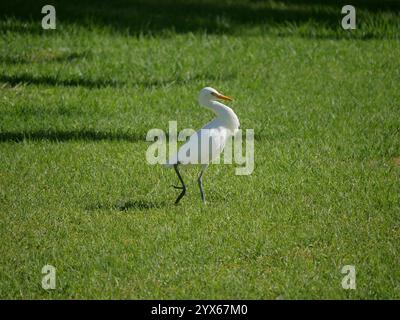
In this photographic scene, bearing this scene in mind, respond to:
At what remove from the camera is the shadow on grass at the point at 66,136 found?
31.0 ft

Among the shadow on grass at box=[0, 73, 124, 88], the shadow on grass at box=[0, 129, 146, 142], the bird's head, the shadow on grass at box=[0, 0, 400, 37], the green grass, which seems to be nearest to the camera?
the green grass

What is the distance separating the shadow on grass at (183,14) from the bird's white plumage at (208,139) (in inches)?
256

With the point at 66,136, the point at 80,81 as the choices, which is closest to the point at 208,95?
the point at 66,136

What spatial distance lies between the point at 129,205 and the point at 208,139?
0.96m

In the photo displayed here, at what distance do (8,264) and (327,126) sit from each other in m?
4.83

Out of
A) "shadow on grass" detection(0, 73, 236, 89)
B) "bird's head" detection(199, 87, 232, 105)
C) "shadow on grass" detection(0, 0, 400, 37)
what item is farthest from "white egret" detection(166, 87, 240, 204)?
"shadow on grass" detection(0, 0, 400, 37)

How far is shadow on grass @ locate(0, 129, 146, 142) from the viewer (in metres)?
9.44

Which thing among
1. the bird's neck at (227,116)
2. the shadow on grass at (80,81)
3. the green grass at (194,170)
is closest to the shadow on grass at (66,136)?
the green grass at (194,170)

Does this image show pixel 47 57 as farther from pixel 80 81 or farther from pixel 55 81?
pixel 80 81

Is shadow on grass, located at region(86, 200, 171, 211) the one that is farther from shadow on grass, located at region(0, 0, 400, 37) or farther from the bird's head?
shadow on grass, located at region(0, 0, 400, 37)

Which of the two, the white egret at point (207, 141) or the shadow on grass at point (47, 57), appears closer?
the white egret at point (207, 141)

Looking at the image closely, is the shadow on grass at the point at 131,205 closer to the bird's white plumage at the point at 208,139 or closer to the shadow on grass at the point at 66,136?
the bird's white plumage at the point at 208,139

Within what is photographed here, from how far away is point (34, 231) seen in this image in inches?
270

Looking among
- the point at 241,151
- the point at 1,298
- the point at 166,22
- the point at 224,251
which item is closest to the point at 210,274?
the point at 224,251
